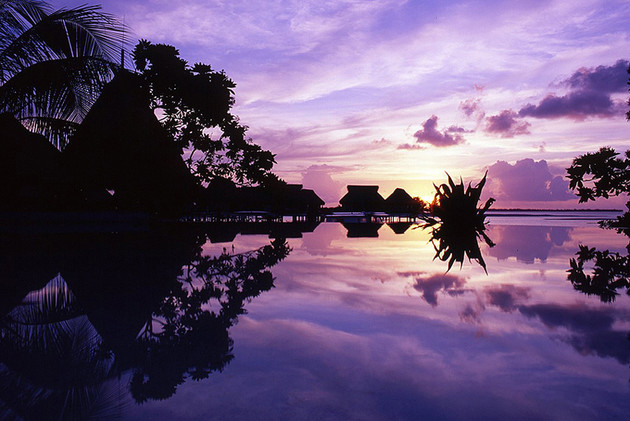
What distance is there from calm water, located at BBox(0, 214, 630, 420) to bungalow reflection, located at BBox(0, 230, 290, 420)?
0.8 inches

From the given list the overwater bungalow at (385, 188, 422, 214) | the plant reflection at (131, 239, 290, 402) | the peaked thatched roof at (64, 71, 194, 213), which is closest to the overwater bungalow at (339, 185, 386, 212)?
the overwater bungalow at (385, 188, 422, 214)

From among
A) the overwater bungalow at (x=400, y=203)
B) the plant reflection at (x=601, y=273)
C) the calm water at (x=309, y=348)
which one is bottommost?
the calm water at (x=309, y=348)

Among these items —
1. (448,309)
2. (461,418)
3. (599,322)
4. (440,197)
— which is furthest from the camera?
(440,197)

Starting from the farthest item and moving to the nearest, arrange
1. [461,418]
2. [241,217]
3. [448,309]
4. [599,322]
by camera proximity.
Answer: [241,217], [448,309], [599,322], [461,418]

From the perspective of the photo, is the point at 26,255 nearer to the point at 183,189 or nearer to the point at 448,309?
the point at 448,309

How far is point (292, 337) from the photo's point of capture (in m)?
4.70

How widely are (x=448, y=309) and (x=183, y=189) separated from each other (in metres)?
20.1

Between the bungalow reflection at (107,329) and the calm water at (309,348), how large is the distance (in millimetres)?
21

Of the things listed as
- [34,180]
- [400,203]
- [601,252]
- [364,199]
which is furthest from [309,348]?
[400,203]

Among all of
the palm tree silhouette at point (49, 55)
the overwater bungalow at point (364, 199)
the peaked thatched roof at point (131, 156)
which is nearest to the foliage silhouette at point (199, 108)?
the peaked thatched roof at point (131, 156)

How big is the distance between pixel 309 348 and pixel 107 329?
217 centimetres

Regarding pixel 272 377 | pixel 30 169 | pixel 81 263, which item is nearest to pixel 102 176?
pixel 30 169

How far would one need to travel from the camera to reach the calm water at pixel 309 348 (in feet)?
10.2

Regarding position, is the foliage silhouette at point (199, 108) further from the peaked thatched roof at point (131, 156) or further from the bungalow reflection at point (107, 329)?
the bungalow reflection at point (107, 329)
